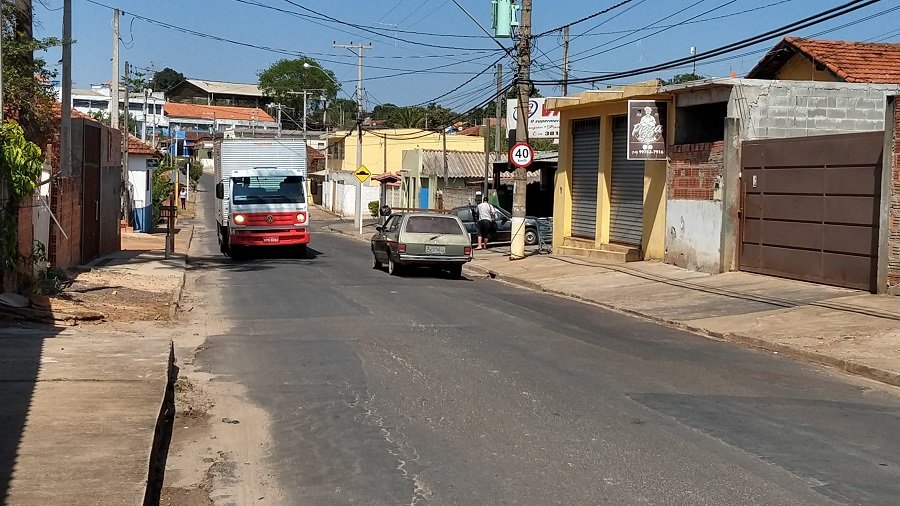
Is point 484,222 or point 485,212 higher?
point 485,212

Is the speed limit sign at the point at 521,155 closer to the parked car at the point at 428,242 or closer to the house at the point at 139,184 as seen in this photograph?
the parked car at the point at 428,242

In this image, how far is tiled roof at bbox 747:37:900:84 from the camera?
87.3ft

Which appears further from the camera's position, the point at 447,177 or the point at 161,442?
the point at 447,177

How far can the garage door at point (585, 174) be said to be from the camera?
2767 cm

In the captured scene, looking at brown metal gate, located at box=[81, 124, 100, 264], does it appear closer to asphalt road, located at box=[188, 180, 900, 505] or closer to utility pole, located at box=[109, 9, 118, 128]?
asphalt road, located at box=[188, 180, 900, 505]

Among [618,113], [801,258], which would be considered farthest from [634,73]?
[801,258]

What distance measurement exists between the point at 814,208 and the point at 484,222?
53.0 ft

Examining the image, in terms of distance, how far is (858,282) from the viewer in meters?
16.8

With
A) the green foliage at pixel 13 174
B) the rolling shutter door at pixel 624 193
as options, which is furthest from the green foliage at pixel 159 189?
the green foliage at pixel 13 174

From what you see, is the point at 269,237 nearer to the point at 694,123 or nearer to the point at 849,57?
the point at 694,123

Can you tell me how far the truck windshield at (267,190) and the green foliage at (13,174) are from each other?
14.9 metres

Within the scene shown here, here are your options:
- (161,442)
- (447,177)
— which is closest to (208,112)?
(447,177)

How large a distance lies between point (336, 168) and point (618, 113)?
54871mm

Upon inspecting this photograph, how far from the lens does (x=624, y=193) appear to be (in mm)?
25922
